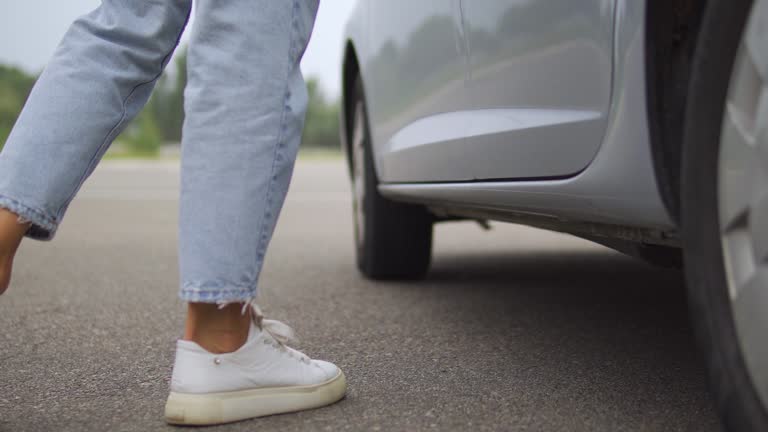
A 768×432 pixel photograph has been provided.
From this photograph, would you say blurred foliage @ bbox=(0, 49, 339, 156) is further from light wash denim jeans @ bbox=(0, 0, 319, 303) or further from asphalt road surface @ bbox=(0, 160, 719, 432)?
light wash denim jeans @ bbox=(0, 0, 319, 303)

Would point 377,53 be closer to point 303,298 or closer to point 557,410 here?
point 303,298

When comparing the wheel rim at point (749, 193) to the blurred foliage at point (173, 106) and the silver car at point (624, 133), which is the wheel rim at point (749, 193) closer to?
the silver car at point (624, 133)

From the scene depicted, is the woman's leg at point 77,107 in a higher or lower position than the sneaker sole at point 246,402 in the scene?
higher

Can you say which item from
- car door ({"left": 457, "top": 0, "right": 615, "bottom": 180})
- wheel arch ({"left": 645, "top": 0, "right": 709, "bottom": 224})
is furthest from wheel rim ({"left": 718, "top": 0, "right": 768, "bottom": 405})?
car door ({"left": 457, "top": 0, "right": 615, "bottom": 180})

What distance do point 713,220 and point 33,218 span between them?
965 mm

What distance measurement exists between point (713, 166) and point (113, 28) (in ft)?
3.11

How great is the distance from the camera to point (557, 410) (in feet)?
4.67

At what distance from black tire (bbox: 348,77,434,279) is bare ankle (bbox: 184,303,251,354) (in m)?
1.61

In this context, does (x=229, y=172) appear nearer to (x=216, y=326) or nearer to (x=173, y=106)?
(x=216, y=326)

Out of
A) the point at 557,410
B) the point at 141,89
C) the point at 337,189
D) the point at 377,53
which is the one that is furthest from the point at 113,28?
the point at 337,189

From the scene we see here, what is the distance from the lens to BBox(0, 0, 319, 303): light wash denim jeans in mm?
1243

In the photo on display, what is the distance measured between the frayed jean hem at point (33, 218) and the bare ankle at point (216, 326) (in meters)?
0.25

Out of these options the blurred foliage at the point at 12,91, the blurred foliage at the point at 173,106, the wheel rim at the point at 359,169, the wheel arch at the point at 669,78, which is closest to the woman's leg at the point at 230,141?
the wheel arch at the point at 669,78

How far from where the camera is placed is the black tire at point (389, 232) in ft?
9.58
